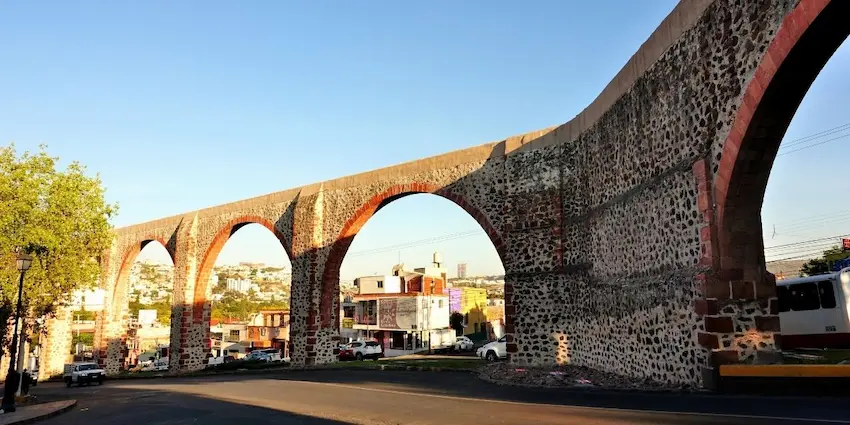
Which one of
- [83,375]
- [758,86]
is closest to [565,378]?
[758,86]

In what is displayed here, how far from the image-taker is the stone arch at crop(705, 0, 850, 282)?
5.87m

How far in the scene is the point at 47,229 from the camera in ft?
52.3

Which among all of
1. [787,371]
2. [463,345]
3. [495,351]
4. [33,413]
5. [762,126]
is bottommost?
[463,345]

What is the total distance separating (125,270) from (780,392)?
32817 millimetres

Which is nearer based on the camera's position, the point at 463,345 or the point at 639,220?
the point at 639,220

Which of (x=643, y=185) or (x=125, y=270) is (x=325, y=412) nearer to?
(x=643, y=185)

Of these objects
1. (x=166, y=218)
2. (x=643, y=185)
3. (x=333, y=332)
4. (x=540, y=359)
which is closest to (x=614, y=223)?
(x=643, y=185)

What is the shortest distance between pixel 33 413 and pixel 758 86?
46.5 ft

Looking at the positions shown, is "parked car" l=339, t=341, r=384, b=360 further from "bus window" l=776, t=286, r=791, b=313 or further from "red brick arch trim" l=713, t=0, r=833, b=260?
"red brick arch trim" l=713, t=0, r=833, b=260

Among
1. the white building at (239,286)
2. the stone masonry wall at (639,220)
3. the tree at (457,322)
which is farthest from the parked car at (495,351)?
the white building at (239,286)

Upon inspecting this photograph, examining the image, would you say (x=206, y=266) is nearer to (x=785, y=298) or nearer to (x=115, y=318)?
(x=115, y=318)

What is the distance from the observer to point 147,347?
206ft

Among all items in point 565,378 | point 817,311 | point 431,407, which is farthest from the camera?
point 817,311

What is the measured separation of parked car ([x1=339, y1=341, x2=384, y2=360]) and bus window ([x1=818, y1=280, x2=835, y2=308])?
2098 cm
